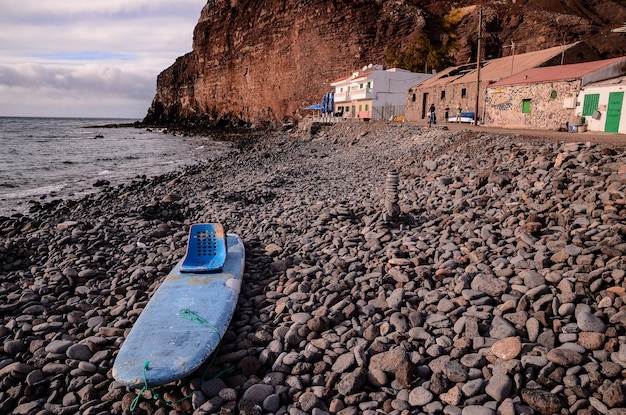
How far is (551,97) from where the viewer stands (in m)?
22.4

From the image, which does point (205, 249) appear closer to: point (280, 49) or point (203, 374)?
point (203, 374)

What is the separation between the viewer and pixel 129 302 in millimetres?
6988

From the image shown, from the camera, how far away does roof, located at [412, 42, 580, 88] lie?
101 ft

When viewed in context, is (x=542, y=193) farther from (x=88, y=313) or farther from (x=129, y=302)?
(x=88, y=313)

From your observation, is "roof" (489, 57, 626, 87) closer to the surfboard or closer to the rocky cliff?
the rocky cliff

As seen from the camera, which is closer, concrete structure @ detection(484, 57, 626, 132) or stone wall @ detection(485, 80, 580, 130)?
concrete structure @ detection(484, 57, 626, 132)

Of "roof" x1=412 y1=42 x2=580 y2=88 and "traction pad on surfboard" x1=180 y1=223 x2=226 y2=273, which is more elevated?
"roof" x1=412 y1=42 x2=580 y2=88

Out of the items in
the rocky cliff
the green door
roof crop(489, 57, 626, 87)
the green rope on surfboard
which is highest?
the rocky cliff

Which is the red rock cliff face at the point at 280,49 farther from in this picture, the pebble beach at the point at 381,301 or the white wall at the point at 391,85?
the pebble beach at the point at 381,301

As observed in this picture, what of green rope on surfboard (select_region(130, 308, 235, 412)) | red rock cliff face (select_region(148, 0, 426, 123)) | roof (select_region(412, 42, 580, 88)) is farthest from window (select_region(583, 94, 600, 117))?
red rock cliff face (select_region(148, 0, 426, 123))

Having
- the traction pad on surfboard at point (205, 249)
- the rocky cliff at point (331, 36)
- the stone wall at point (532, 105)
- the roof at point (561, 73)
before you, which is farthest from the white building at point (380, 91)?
the traction pad on surfboard at point (205, 249)

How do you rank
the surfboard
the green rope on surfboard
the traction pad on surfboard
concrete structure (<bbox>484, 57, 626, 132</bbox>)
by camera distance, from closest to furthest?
the green rope on surfboard < the surfboard < the traction pad on surfboard < concrete structure (<bbox>484, 57, 626, 132</bbox>)

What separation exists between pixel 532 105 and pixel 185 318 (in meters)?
24.7

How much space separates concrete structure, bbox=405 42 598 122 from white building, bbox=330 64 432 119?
472cm
